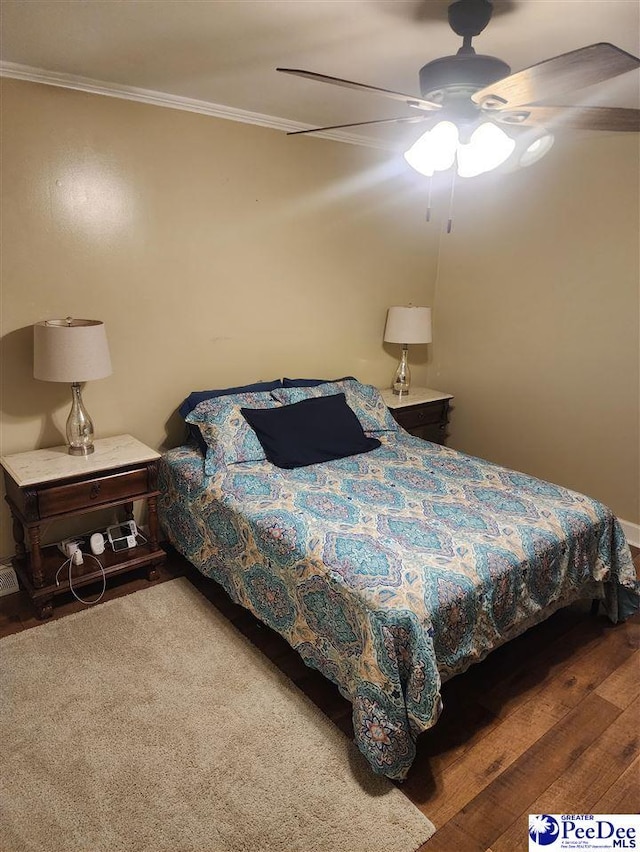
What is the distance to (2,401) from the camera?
8.68ft

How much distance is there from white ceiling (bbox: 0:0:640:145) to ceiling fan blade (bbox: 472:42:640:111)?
1.21 feet

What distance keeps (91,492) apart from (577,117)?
7.94 feet

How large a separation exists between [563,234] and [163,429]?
8.78 feet

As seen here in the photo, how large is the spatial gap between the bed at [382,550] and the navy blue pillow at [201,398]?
0.03 m

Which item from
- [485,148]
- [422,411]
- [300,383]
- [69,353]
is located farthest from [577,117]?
[422,411]

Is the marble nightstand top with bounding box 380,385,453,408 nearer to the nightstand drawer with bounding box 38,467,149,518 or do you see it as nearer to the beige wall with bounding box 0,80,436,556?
the beige wall with bounding box 0,80,436,556

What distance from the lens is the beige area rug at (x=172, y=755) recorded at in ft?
5.36

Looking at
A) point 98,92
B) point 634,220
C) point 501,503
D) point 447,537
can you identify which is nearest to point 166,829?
point 447,537

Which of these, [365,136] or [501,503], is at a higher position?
[365,136]

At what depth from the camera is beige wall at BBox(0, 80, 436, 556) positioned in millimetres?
2582

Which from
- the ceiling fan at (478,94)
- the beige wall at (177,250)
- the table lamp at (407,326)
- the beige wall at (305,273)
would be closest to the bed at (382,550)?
the beige wall at (177,250)

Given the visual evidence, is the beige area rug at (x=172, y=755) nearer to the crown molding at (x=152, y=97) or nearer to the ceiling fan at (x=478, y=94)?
the ceiling fan at (x=478, y=94)

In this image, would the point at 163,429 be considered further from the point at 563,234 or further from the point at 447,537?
the point at 563,234

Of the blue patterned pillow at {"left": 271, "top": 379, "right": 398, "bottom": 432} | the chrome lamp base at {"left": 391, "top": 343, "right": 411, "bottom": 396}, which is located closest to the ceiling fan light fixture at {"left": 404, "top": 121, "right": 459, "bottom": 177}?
the blue patterned pillow at {"left": 271, "top": 379, "right": 398, "bottom": 432}
